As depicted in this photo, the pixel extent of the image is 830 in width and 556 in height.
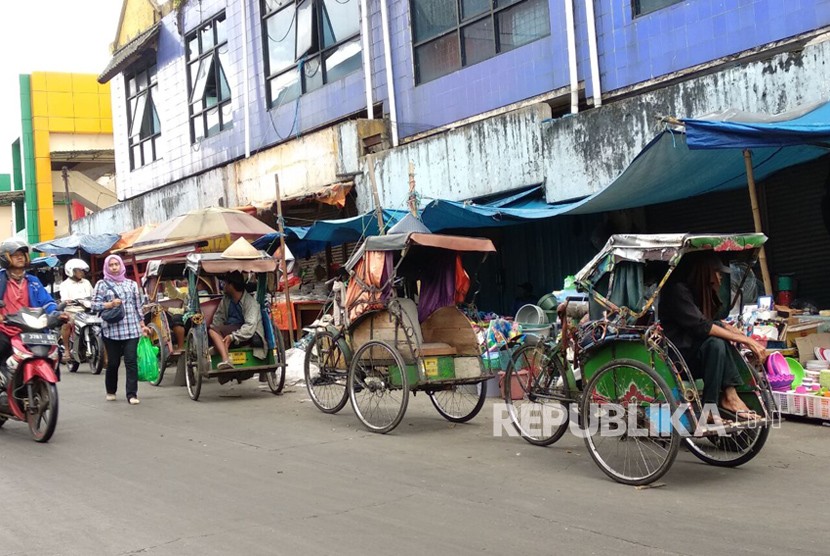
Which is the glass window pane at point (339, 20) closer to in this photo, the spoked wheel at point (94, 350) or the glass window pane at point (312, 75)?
the glass window pane at point (312, 75)

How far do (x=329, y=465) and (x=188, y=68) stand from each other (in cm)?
1779

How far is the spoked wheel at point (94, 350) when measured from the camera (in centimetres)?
1420

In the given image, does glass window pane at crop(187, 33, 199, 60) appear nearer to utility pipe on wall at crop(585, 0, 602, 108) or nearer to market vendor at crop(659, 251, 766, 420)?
utility pipe on wall at crop(585, 0, 602, 108)

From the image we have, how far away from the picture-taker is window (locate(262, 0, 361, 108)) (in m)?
16.7

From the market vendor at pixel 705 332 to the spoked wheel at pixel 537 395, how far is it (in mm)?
1088

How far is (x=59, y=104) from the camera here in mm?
33781

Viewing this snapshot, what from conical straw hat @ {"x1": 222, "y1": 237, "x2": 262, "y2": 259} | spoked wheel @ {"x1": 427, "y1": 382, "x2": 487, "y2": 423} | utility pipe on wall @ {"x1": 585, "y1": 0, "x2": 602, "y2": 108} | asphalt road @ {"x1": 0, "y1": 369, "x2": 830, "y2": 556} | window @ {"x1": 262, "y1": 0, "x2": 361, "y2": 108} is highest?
window @ {"x1": 262, "y1": 0, "x2": 361, "y2": 108}

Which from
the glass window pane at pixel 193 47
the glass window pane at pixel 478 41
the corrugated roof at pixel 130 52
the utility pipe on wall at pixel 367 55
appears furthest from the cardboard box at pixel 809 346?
the corrugated roof at pixel 130 52

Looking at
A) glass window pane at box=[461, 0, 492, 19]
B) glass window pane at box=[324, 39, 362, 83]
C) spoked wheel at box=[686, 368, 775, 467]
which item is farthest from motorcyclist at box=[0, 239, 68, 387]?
glass window pane at box=[324, 39, 362, 83]

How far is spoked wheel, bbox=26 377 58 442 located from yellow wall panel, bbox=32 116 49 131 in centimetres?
2840

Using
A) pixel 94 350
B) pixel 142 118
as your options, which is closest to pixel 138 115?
pixel 142 118

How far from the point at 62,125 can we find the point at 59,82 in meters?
1.77

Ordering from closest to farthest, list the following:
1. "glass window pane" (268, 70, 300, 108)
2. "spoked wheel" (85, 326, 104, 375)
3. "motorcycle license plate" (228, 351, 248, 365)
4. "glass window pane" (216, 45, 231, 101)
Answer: "motorcycle license plate" (228, 351, 248, 365) < "spoked wheel" (85, 326, 104, 375) < "glass window pane" (268, 70, 300, 108) < "glass window pane" (216, 45, 231, 101)

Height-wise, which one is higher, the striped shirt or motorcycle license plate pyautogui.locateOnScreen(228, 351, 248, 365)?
the striped shirt
